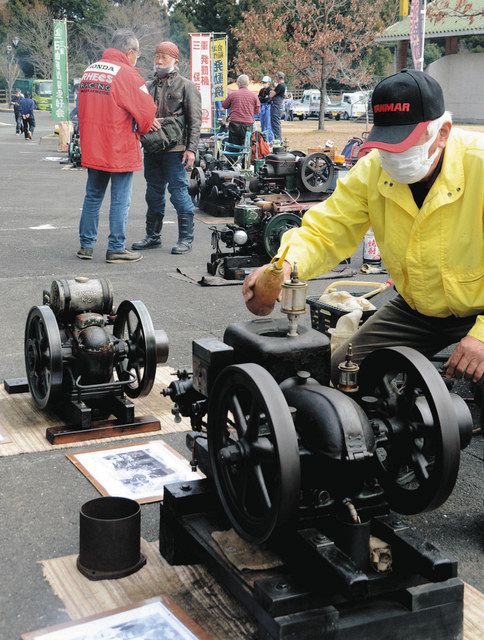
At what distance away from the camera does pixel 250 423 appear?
2.47m

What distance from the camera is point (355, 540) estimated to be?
8.18 feet

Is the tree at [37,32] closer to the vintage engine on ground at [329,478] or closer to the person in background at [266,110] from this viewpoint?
the person in background at [266,110]

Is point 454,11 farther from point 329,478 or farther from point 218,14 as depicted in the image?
point 218,14

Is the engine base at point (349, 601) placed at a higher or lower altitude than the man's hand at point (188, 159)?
lower

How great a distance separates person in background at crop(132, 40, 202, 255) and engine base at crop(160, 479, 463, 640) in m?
6.28

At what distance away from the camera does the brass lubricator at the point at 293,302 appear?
274 centimetres

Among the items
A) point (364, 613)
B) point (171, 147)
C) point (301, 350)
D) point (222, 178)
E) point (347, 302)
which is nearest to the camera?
point (364, 613)

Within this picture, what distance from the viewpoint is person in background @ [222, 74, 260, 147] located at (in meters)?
16.3

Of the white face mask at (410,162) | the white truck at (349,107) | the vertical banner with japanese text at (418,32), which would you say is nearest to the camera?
the white face mask at (410,162)

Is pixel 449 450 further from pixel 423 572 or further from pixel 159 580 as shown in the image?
pixel 159 580

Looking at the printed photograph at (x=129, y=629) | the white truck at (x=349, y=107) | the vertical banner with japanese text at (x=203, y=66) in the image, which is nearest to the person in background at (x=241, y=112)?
the vertical banner with japanese text at (x=203, y=66)

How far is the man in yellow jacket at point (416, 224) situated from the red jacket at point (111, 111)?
476 cm

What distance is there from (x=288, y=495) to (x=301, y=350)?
0.57 meters

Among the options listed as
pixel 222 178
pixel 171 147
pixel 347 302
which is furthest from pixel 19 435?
pixel 222 178
